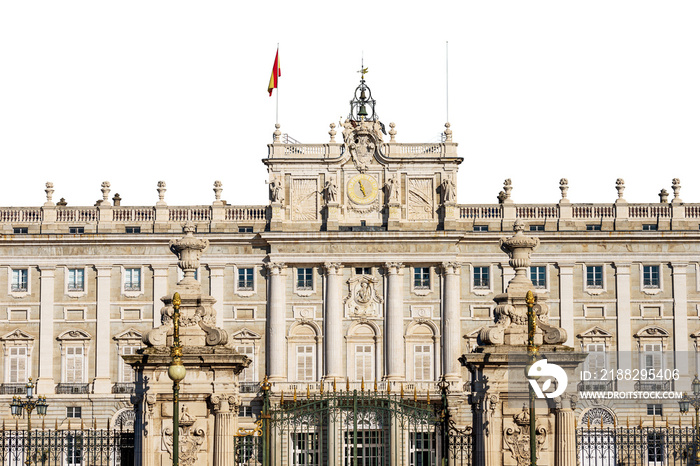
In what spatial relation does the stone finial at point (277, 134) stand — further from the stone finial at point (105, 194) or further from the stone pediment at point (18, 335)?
the stone pediment at point (18, 335)

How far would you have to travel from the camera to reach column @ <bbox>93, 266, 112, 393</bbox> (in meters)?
90.2

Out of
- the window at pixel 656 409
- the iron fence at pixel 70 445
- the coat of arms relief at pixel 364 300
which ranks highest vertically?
the coat of arms relief at pixel 364 300

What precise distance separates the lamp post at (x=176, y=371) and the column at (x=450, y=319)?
4862 cm

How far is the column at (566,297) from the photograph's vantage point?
91000mm

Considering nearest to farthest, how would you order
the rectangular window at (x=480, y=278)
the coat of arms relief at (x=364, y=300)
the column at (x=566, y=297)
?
the coat of arms relief at (x=364, y=300) < the column at (x=566, y=297) < the rectangular window at (x=480, y=278)

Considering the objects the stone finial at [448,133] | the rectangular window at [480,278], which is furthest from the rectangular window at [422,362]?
the stone finial at [448,133]

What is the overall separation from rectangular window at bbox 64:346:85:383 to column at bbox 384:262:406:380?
59.0 feet

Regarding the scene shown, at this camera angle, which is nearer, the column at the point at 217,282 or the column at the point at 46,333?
the column at the point at 46,333

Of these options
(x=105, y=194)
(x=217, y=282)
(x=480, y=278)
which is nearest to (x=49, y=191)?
(x=105, y=194)

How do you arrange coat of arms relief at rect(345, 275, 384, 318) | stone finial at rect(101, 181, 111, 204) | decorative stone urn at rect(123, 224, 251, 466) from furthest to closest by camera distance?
stone finial at rect(101, 181, 111, 204), coat of arms relief at rect(345, 275, 384, 318), decorative stone urn at rect(123, 224, 251, 466)

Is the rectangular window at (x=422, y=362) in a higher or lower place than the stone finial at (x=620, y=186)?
lower

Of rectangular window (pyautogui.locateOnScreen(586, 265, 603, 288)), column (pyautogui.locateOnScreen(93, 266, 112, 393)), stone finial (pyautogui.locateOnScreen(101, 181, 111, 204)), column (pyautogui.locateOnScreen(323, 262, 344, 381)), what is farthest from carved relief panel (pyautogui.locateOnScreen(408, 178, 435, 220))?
column (pyautogui.locateOnScreen(93, 266, 112, 393))

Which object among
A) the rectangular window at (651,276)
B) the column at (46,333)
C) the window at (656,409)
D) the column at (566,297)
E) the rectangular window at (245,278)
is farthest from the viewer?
the rectangular window at (245,278)

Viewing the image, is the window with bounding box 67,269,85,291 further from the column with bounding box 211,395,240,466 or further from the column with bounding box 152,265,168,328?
the column with bounding box 211,395,240,466
